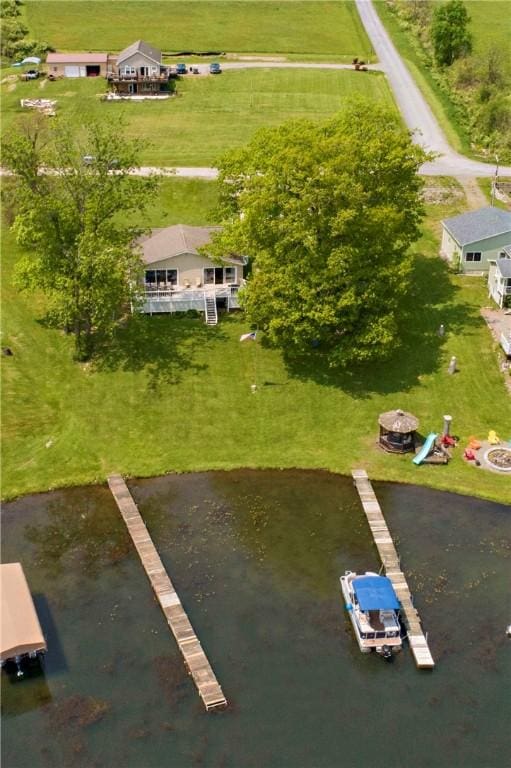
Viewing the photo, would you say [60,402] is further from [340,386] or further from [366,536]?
[366,536]

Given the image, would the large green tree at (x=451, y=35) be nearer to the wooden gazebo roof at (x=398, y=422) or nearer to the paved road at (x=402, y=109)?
the paved road at (x=402, y=109)

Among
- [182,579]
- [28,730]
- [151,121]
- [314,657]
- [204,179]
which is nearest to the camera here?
[28,730]

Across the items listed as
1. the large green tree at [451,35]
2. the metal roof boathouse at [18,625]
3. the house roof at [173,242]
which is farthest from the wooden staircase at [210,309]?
the large green tree at [451,35]

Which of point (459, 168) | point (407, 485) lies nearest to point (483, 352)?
point (407, 485)

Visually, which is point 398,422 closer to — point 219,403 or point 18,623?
point 219,403

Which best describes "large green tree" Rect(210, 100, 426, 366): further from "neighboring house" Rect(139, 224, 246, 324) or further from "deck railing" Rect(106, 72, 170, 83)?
"deck railing" Rect(106, 72, 170, 83)
